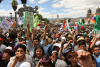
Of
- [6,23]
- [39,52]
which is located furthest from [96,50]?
[6,23]

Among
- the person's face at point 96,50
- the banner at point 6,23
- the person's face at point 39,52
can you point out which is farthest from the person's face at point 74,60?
the banner at point 6,23

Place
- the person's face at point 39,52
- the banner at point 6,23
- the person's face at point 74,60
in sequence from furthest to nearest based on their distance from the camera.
A: the banner at point 6,23, the person's face at point 39,52, the person's face at point 74,60

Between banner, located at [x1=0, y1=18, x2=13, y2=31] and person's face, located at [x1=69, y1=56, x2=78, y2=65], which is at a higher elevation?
banner, located at [x1=0, y1=18, x2=13, y2=31]

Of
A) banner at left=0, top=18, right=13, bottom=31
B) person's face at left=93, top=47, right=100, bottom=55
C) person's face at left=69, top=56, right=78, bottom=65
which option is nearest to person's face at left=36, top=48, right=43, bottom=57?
person's face at left=69, top=56, right=78, bottom=65

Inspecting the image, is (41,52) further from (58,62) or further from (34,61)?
(58,62)

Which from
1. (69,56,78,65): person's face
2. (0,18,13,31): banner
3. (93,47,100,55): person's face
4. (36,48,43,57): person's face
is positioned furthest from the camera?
(0,18,13,31): banner

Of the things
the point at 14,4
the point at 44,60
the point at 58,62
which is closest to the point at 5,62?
the point at 44,60

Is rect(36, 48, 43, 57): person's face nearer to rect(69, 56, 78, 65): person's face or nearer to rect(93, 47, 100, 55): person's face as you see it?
rect(69, 56, 78, 65): person's face

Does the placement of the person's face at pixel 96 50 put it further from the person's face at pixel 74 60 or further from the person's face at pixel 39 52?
the person's face at pixel 39 52

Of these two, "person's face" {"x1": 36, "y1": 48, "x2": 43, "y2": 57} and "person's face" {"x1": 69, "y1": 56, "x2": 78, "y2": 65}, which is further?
"person's face" {"x1": 36, "y1": 48, "x2": 43, "y2": 57}

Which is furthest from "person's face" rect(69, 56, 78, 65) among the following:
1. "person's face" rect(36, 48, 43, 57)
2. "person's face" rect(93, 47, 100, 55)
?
"person's face" rect(93, 47, 100, 55)

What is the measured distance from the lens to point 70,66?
2.19 m

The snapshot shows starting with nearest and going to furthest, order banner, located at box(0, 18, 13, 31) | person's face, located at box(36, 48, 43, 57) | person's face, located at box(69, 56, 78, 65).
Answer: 1. person's face, located at box(69, 56, 78, 65)
2. person's face, located at box(36, 48, 43, 57)
3. banner, located at box(0, 18, 13, 31)

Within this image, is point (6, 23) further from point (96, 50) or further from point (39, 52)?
point (96, 50)
